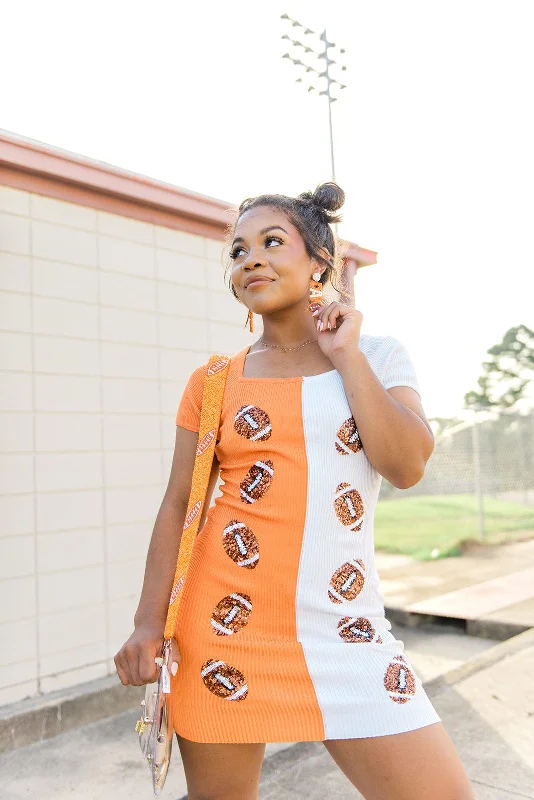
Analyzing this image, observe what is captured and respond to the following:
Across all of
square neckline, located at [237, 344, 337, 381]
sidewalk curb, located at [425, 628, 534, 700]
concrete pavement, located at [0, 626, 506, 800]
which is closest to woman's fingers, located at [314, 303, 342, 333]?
square neckline, located at [237, 344, 337, 381]

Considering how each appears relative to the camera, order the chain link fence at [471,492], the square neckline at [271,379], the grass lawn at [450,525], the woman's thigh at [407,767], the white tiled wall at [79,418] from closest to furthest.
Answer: the woman's thigh at [407,767], the square neckline at [271,379], the white tiled wall at [79,418], the grass lawn at [450,525], the chain link fence at [471,492]

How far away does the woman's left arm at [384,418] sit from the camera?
1575 millimetres

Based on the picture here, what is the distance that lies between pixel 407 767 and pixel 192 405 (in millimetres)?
955

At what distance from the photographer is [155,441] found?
473 cm

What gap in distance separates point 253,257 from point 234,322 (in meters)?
3.48

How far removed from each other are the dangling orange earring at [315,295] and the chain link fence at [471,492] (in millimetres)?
8891

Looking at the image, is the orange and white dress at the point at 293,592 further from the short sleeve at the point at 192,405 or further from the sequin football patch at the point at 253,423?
the short sleeve at the point at 192,405

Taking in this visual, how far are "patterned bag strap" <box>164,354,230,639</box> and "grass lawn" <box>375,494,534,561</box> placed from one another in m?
9.00

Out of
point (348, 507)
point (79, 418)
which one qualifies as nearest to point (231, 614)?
point (348, 507)

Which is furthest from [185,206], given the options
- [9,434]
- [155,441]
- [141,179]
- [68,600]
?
[68,600]

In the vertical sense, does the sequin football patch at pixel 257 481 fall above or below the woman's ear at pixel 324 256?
below

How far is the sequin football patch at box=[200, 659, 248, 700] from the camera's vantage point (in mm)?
1541

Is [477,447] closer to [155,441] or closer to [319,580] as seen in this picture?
[155,441]

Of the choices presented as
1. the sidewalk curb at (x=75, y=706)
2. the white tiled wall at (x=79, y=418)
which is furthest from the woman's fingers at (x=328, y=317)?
the white tiled wall at (x=79, y=418)
